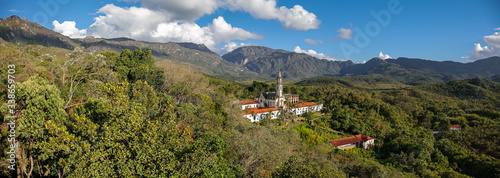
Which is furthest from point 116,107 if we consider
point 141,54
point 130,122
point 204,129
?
point 141,54

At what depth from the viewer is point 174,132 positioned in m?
11.1

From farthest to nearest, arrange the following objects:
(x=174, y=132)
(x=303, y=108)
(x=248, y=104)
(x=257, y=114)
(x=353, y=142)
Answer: (x=303, y=108) → (x=248, y=104) → (x=257, y=114) → (x=353, y=142) → (x=174, y=132)

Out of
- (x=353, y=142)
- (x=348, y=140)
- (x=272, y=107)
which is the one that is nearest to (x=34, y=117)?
(x=348, y=140)

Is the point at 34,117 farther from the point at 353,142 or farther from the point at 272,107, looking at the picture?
the point at 272,107

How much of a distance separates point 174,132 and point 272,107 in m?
52.8

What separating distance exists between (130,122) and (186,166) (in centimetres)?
324

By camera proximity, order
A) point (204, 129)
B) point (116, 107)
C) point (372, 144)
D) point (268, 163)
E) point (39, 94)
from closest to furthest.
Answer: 1. point (116, 107)
2. point (39, 94)
3. point (268, 163)
4. point (204, 129)
5. point (372, 144)

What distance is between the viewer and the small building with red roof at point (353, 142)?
44.0m

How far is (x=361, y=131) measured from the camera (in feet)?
174

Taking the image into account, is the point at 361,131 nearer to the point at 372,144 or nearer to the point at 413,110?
the point at 372,144

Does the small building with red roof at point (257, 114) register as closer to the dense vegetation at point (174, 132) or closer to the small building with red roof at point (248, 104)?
the dense vegetation at point (174, 132)

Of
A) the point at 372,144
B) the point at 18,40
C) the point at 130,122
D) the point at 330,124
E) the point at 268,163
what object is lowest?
the point at 372,144

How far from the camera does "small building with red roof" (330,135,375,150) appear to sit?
144 feet

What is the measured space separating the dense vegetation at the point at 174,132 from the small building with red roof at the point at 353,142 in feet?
6.75
